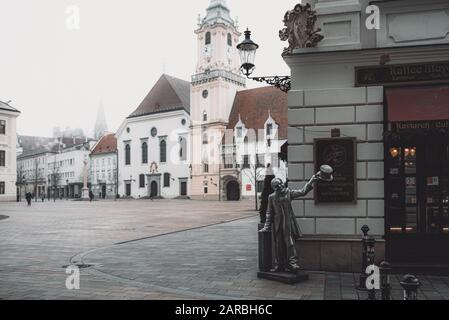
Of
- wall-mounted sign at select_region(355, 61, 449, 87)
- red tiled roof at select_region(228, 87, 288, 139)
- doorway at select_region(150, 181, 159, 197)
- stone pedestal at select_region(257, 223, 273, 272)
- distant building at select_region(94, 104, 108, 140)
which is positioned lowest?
doorway at select_region(150, 181, 159, 197)

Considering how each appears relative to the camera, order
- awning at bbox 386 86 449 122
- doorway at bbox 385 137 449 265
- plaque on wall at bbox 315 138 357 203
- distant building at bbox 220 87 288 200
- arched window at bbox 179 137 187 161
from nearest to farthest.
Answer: awning at bbox 386 86 449 122
doorway at bbox 385 137 449 265
plaque on wall at bbox 315 138 357 203
distant building at bbox 220 87 288 200
arched window at bbox 179 137 187 161

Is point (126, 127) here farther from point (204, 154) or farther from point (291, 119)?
point (291, 119)

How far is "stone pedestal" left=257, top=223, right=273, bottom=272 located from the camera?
890 cm

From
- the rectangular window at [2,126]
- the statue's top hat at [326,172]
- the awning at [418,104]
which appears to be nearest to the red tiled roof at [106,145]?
the rectangular window at [2,126]

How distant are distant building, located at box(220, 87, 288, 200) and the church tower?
1.45 meters

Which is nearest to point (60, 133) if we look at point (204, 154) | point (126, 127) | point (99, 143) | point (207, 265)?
point (99, 143)

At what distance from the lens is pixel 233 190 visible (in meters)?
66.8

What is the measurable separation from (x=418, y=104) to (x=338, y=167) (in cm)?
190

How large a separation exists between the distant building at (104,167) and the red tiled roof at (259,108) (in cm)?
2815

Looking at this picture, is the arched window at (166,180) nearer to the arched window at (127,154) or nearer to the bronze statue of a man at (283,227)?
the arched window at (127,154)

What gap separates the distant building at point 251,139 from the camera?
6353 centimetres

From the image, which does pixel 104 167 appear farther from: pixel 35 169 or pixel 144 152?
pixel 35 169

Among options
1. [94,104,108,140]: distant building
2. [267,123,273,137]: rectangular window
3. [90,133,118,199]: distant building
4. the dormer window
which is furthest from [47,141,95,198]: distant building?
[267,123,273,137]: rectangular window

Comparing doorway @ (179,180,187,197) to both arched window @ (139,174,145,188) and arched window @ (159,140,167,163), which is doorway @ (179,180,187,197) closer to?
arched window @ (159,140,167,163)
